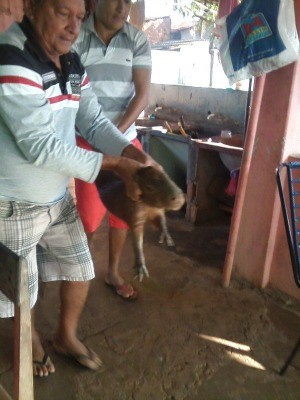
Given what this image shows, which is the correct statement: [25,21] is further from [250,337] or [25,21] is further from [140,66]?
[250,337]

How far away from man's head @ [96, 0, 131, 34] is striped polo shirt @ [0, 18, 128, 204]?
2.43ft

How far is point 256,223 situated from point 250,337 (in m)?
0.84

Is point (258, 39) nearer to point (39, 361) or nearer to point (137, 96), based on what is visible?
point (137, 96)

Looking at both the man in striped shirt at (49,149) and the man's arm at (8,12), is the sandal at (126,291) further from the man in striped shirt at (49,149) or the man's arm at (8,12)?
the man's arm at (8,12)

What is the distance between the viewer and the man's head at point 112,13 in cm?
232

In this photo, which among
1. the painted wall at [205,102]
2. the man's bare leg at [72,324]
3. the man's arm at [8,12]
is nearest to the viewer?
the man's bare leg at [72,324]

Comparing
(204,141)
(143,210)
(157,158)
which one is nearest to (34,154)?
(143,210)

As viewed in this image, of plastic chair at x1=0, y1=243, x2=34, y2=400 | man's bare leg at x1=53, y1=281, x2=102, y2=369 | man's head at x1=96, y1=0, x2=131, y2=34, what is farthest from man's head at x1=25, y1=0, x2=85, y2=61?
man's bare leg at x1=53, y1=281, x2=102, y2=369

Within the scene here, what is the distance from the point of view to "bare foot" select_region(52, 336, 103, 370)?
7.27 feet

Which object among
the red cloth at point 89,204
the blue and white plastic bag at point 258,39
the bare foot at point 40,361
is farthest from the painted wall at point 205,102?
the bare foot at point 40,361

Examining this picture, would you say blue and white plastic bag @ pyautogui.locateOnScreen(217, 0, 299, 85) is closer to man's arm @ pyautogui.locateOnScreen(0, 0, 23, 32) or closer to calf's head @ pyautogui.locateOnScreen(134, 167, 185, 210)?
calf's head @ pyautogui.locateOnScreen(134, 167, 185, 210)

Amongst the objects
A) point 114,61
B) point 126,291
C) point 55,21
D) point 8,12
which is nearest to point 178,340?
point 126,291

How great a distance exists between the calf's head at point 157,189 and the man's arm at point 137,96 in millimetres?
1016

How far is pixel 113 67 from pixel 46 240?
121 cm
